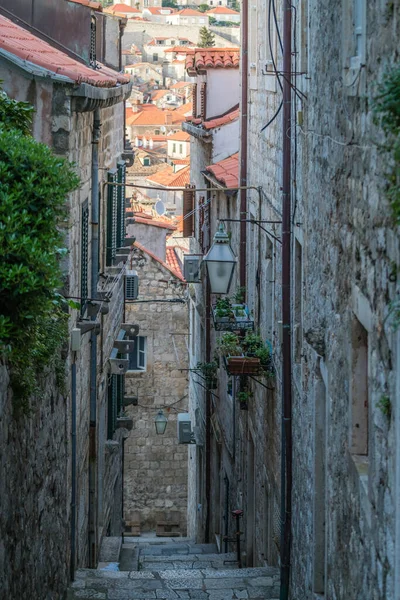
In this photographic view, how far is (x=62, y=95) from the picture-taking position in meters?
11.3

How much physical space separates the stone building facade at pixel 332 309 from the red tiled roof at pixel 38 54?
2210 millimetres

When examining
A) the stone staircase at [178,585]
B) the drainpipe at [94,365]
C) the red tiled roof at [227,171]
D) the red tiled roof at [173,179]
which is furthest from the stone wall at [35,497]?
the red tiled roof at [173,179]

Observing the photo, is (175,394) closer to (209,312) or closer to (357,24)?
(209,312)

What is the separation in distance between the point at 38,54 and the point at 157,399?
52.1 ft

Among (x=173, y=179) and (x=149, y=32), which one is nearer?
(x=173, y=179)

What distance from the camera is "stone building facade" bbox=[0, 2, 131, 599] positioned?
8.30 m

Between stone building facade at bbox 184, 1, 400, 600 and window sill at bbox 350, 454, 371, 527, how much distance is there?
0.01 m

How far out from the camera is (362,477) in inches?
238

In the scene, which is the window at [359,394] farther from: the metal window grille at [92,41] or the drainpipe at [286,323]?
the metal window grille at [92,41]

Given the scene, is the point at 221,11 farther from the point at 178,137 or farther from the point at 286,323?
the point at 286,323

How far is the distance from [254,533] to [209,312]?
6.92m

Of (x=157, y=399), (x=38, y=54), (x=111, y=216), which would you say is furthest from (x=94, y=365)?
(x=157, y=399)

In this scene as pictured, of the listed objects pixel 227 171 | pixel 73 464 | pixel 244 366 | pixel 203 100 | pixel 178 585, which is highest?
pixel 203 100

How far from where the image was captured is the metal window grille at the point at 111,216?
16.6 meters
